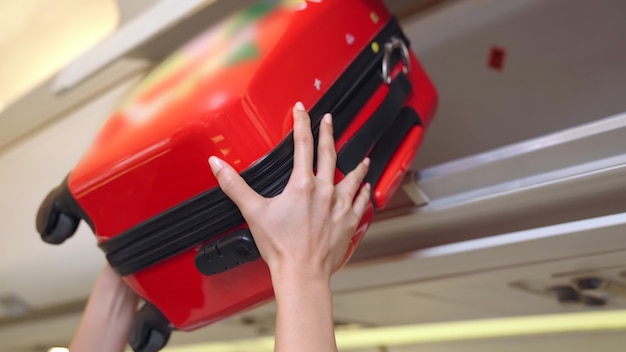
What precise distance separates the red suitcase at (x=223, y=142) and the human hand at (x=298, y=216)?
0.03m

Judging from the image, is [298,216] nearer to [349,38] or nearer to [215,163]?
[215,163]

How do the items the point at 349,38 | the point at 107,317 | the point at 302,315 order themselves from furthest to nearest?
the point at 107,317, the point at 349,38, the point at 302,315

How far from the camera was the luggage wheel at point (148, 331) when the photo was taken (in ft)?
2.92

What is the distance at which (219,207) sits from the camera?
714 millimetres

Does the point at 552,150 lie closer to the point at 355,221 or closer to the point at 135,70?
the point at 355,221

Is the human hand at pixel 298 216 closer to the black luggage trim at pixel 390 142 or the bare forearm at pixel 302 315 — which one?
the bare forearm at pixel 302 315

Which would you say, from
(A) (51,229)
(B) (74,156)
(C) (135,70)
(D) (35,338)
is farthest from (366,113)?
(D) (35,338)

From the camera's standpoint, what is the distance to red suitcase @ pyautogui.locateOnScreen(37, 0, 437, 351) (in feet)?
2.30

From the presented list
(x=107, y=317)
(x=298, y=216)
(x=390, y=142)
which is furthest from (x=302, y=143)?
(x=107, y=317)

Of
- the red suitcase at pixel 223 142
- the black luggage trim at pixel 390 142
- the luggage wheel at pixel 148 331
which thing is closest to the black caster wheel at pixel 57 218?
the red suitcase at pixel 223 142

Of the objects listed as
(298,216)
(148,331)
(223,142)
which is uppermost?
(223,142)

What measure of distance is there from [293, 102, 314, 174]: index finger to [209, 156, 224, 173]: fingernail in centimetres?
9

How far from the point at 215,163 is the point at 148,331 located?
1.27 feet

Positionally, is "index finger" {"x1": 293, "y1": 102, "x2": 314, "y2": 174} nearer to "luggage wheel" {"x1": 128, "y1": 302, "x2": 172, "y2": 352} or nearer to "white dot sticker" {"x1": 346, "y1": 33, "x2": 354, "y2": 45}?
"white dot sticker" {"x1": 346, "y1": 33, "x2": 354, "y2": 45}
